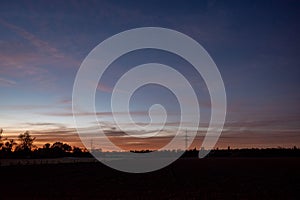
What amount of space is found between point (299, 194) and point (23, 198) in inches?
690

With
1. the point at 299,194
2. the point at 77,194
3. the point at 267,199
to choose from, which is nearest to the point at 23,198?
the point at 77,194

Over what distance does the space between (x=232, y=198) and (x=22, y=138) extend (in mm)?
132818

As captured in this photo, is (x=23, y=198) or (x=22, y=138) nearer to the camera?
(x=23, y=198)

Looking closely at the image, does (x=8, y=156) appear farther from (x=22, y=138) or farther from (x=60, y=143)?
(x=60, y=143)

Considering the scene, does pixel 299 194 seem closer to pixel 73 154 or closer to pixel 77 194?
pixel 77 194

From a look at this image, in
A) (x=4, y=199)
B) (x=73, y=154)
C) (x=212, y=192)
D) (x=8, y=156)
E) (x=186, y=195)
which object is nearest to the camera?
(x=4, y=199)

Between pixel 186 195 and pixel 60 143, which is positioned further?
pixel 60 143

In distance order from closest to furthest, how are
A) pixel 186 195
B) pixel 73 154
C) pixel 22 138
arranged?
1. pixel 186 195
2. pixel 22 138
3. pixel 73 154

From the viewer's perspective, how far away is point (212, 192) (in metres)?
26.6

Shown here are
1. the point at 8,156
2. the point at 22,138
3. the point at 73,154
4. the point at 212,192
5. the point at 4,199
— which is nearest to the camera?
the point at 4,199

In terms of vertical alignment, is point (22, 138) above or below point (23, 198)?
above

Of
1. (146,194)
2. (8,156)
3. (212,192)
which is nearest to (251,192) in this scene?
(212,192)

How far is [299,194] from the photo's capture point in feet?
81.5

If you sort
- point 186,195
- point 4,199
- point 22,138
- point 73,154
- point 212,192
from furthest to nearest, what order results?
1. point 73,154
2. point 22,138
3. point 212,192
4. point 186,195
5. point 4,199
